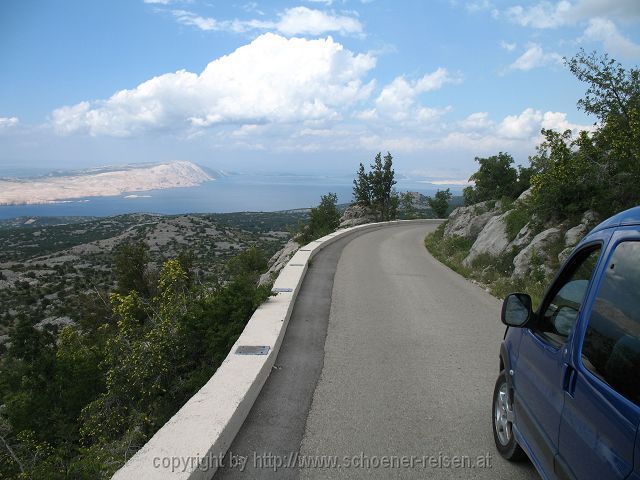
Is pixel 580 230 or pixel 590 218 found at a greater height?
pixel 590 218

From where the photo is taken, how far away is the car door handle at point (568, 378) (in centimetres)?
249

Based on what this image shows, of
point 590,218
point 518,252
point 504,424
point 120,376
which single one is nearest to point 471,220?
point 518,252

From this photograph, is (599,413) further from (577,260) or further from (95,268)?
(95,268)

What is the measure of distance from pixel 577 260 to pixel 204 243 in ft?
240

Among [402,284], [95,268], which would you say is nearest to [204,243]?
[95,268]

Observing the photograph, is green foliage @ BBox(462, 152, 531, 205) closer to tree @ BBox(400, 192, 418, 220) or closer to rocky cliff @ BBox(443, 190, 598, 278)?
rocky cliff @ BBox(443, 190, 598, 278)

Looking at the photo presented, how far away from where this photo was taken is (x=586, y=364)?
7.88 feet

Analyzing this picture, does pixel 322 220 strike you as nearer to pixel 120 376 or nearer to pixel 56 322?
pixel 56 322

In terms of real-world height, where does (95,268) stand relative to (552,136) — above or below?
below

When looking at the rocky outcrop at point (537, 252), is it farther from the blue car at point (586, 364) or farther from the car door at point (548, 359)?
the blue car at point (586, 364)

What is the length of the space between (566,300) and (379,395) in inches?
105

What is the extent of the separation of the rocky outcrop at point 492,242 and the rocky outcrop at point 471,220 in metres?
3.44

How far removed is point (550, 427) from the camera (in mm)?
2754

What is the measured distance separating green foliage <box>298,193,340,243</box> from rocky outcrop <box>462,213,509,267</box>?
1577 cm
